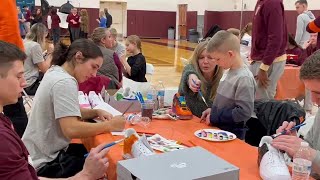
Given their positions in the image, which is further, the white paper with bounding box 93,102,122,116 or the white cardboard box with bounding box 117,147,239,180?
the white paper with bounding box 93,102,122,116

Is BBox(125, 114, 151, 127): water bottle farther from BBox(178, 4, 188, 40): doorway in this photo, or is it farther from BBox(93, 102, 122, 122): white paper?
BBox(178, 4, 188, 40): doorway

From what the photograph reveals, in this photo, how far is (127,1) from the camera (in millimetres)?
22031

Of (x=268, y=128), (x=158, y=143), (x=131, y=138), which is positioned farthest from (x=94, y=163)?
(x=268, y=128)

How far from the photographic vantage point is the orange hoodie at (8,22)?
2.95m

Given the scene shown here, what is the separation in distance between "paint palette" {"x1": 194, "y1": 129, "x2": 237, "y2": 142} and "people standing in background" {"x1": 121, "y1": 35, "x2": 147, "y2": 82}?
289 cm

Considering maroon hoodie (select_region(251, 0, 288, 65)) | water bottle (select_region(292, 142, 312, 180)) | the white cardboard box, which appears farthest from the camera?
maroon hoodie (select_region(251, 0, 288, 65))

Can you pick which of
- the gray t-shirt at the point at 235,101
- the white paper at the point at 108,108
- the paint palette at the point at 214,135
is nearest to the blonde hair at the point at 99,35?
the white paper at the point at 108,108

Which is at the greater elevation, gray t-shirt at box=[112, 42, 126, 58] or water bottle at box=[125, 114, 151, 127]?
gray t-shirt at box=[112, 42, 126, 58]

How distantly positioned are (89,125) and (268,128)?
1.33 m

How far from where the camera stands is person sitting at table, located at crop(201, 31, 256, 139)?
102 inches

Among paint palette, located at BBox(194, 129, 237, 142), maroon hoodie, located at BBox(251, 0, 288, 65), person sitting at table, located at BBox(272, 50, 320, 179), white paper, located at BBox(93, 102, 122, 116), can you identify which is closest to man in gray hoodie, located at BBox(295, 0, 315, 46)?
maroon hoodie, located at BBox(251, 0, 288, 65)

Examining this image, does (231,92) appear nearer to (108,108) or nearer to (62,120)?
(108,108)

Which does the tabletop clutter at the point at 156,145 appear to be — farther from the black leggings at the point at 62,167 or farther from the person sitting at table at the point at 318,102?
the black leggings at the point at 62,167

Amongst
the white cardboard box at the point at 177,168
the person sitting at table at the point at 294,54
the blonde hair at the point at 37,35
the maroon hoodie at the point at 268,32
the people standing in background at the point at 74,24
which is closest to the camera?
the white cardboard box at the point at 177,168
